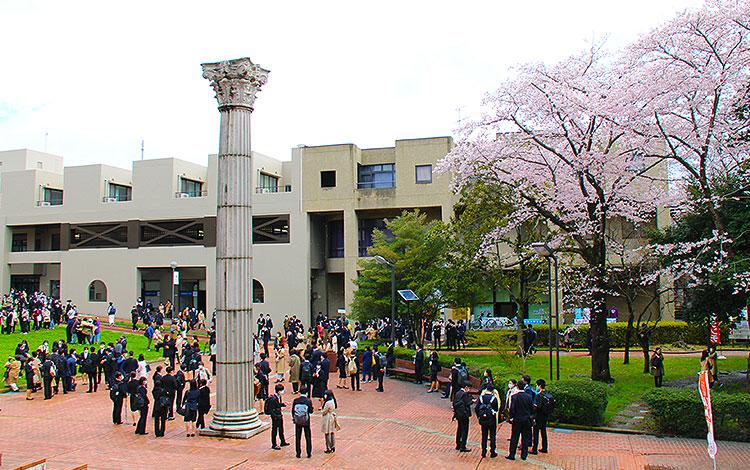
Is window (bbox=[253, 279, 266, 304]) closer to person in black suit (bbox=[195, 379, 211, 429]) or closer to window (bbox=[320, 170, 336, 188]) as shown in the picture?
window (bbox=[320, 170, 336, 188])

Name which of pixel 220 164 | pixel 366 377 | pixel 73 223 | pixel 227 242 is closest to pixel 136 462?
pixel 227 242

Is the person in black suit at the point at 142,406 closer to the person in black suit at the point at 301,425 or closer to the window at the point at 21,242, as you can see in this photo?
the person in black suit at the point at 301,425

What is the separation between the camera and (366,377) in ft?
82.8

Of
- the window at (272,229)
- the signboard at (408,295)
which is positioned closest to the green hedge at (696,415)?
the signboard at (408,295)

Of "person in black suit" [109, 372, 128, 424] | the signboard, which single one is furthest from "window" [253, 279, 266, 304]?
"person in black suit" [109, 372, 128, 424]

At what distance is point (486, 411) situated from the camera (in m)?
14.0

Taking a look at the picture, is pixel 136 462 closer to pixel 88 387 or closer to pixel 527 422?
pixel 527 422

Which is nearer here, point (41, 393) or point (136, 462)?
point (136, 462)

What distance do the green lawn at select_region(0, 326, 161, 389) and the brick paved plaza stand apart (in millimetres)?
11714

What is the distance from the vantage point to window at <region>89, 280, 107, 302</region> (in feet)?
166

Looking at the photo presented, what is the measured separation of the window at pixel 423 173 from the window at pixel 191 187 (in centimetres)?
1795

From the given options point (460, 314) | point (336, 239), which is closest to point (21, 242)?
point (336, 239)

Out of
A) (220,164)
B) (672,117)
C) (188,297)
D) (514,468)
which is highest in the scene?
(672,117)

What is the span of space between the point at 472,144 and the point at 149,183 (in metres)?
30.7
